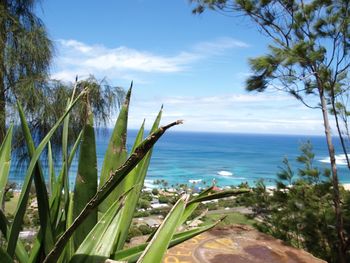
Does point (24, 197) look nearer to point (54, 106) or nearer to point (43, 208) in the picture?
point (43, 208)

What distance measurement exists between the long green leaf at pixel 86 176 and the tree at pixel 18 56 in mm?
2763

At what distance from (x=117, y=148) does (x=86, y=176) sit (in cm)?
10

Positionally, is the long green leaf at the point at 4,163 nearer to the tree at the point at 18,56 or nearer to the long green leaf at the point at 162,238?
the long green leaf at the point at 162,238

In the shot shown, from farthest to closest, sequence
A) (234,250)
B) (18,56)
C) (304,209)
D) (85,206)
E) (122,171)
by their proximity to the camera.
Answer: (304,209)
(18,56)
(234,250)
(85,206)
(122,171)

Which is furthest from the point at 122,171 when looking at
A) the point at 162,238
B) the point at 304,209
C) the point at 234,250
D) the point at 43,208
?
the point at 304,209

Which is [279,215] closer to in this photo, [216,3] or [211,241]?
[211,241]

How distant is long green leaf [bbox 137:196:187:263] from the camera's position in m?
0.59

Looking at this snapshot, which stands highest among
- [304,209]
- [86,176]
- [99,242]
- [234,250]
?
[86,176]

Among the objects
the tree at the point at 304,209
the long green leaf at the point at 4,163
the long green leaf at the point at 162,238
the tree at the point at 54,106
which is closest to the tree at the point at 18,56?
the tree at the point at 54,106

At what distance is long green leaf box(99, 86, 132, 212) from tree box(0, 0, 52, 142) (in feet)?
9.00

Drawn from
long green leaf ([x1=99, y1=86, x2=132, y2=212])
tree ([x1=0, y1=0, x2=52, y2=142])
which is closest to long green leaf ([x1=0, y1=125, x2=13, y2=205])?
long green leaf ([x1=99, y1=86, x2=132, y2=212])

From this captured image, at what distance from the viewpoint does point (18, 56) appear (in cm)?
354

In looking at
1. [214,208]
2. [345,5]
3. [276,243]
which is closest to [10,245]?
[276,243]

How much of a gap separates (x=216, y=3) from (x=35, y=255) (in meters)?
4.42
